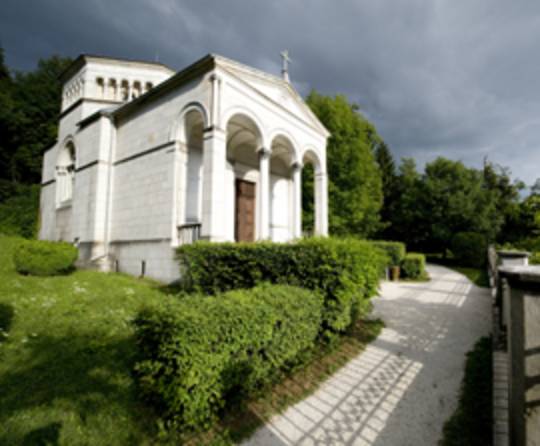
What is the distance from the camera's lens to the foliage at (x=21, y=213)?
18.9 metres

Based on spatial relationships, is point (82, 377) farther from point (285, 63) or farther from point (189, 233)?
point (285, 63)

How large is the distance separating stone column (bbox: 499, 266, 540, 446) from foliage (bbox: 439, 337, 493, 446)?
0.76 meters

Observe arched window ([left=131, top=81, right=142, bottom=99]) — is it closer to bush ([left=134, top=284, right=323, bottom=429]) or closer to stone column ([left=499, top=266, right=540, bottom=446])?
bush ([left=134, top=284, right=323, bottom=429])

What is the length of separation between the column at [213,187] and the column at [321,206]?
20.3 ft

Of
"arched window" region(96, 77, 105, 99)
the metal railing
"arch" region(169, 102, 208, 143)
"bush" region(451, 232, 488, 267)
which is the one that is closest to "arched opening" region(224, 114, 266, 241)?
"arch" region(169, 102, 208, 143)

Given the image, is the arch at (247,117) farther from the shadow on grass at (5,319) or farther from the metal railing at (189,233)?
the shadow on grass at (5,319)

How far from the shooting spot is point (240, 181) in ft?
42.1

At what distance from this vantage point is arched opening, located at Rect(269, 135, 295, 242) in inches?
551

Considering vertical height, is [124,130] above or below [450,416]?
above

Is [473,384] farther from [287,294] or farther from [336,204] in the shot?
[336,204]

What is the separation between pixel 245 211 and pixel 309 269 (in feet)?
28.5

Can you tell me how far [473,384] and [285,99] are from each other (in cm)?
1107

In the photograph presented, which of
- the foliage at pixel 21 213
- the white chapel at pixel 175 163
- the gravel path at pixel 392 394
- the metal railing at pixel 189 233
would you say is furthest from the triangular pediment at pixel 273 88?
the foliage at pixel 21 213

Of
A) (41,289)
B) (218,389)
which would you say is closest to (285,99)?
(41,289)
